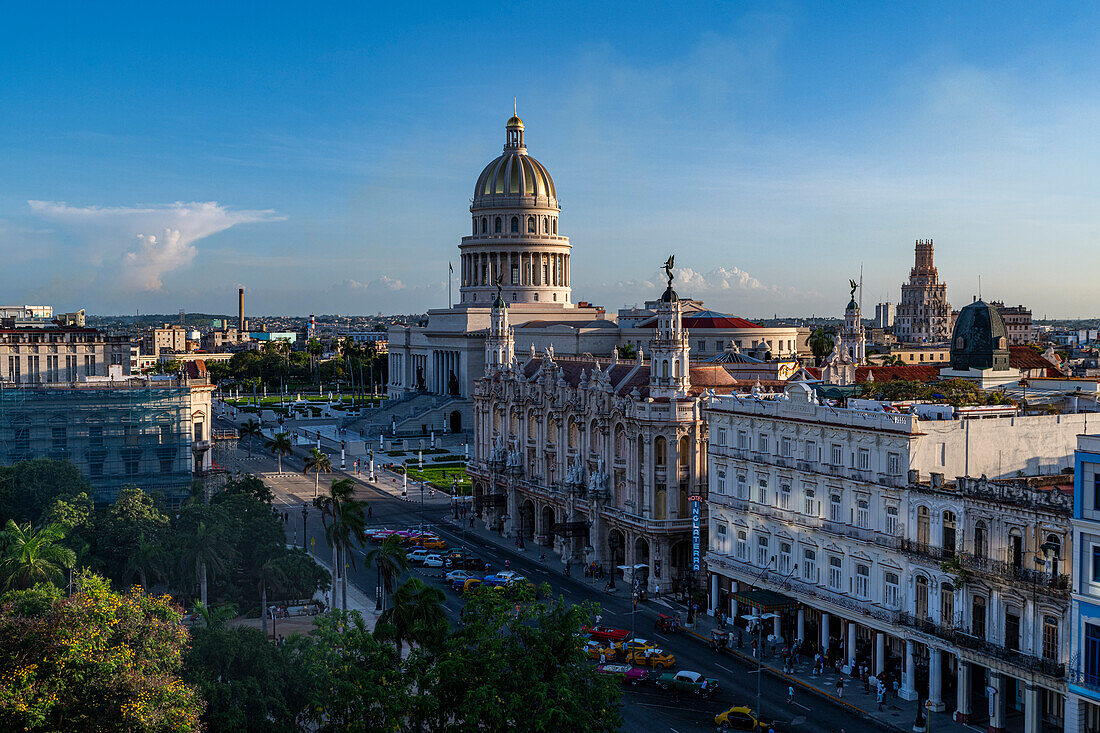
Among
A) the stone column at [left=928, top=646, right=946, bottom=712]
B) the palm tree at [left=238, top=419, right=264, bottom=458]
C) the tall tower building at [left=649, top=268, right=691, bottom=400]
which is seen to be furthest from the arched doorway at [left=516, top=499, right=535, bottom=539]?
the palm tree at [left=238, top=419, right=264, bottom=458]

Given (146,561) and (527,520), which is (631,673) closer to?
(146,561)

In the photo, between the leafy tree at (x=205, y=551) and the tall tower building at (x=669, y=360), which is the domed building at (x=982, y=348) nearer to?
the tall tower building at (x=669, y=360)

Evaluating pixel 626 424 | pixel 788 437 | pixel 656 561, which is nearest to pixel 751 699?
pixel 788 437

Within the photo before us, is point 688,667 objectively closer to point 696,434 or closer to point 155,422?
point 696,434

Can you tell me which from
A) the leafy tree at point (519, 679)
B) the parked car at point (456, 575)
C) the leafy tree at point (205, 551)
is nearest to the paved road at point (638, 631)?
the parked car at point (456, 575)

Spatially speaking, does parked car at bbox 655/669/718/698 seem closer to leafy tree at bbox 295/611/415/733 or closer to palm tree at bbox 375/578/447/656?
palm tree at bbox 375/578/447/656

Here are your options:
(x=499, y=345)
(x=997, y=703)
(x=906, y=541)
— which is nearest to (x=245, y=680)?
(x=906, y=541)
